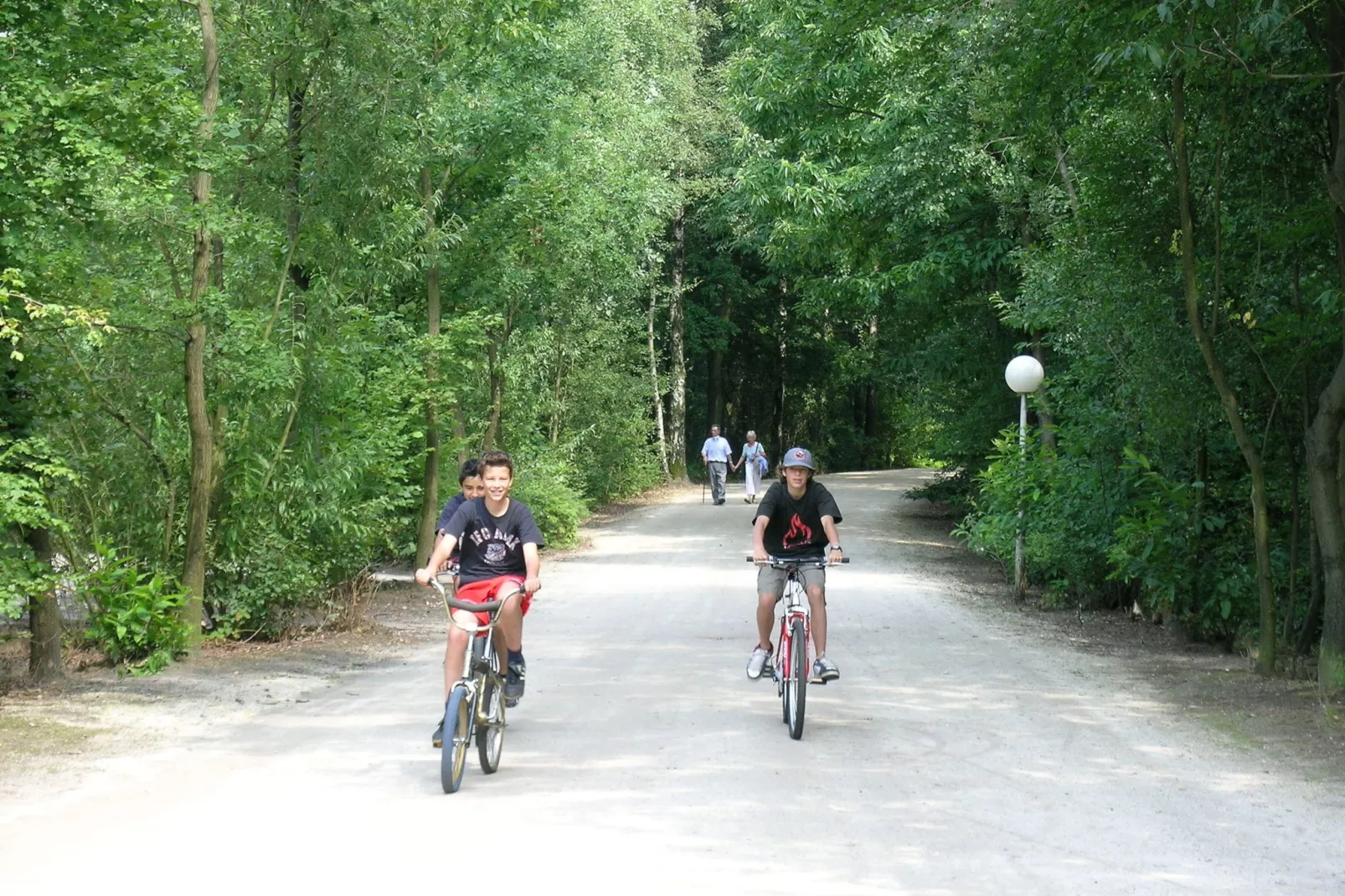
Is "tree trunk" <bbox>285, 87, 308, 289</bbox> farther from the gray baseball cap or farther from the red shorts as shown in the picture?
the red shorts

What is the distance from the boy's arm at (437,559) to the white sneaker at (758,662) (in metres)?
2.40

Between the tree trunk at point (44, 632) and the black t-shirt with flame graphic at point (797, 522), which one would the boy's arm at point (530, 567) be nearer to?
the black t-shirt with flame graphic at point (797, 522)

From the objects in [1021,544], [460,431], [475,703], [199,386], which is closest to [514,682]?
[475,703]

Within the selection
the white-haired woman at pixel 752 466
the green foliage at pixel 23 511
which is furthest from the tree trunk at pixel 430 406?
the white-haired woman at pixel 752 466

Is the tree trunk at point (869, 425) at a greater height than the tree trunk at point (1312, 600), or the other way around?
the tree trunk at point (869, 425)

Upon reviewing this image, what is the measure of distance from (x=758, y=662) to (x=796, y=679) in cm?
82

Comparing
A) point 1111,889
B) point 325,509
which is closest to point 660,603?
point 325,509

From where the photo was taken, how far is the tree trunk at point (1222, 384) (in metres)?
11.9

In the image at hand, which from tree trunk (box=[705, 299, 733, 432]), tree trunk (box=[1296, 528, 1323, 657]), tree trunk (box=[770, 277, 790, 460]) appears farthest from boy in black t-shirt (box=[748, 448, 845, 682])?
tree trunk (box=[770, 277, 790, 460])

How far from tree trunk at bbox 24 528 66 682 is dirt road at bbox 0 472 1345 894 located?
2202 millimetres

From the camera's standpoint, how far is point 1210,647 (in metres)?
14.7

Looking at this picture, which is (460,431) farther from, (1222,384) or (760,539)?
(760,539)

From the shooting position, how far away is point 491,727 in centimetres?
810

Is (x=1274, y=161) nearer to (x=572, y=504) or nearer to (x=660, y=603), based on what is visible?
(x=660, y=603)
